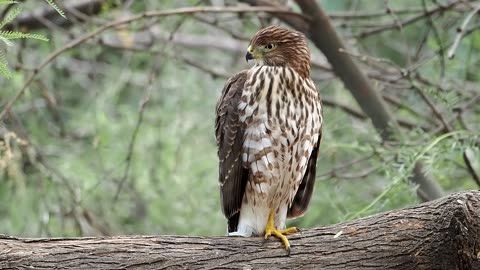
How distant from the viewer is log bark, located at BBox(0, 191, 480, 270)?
3.48 meters

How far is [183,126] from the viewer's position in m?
7.26

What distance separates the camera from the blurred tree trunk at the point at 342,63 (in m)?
5.66

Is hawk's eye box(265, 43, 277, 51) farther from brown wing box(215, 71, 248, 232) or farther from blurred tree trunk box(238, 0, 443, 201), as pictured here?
blurred tree trunk box(238, 0, 443, 201)

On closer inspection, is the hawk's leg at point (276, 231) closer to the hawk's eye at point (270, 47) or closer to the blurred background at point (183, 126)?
the blurred background at point (183, 126)

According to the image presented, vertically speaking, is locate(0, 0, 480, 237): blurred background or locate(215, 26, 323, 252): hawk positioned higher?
locate(0, 0, 480, 237): blurred background

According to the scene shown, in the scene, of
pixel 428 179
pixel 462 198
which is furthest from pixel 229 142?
pixel 428 179

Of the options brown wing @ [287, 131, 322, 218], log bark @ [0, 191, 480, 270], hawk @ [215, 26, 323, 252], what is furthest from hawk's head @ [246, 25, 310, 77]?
log bark @ [0, 191, 480, 270]

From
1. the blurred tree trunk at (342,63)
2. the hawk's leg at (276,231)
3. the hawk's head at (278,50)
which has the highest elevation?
the blurred tree trunk at (342,63)

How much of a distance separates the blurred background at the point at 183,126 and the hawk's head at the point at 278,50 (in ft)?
2.53

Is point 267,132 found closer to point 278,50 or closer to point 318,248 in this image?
point 278,50

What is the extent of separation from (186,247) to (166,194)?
3386mm

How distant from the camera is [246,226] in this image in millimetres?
4461

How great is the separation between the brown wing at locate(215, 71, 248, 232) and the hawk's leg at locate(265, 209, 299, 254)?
0.17 m

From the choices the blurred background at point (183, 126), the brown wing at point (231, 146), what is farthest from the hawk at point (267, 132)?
the blurred background at point (183, 126)
